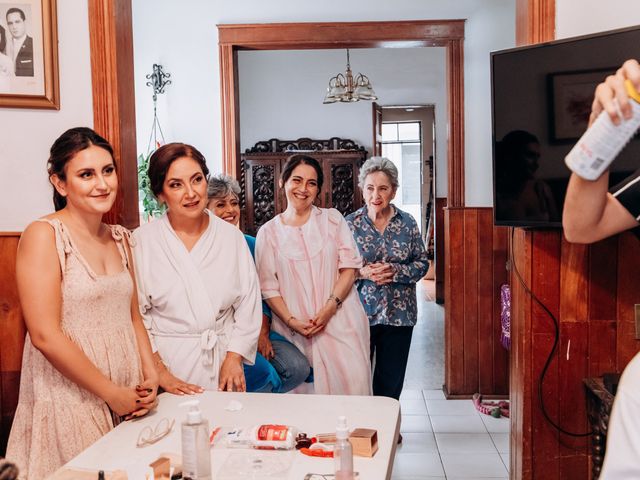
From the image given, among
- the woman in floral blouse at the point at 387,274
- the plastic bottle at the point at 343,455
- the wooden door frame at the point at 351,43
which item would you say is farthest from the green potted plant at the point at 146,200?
the plastic bottle at the point at 343,455

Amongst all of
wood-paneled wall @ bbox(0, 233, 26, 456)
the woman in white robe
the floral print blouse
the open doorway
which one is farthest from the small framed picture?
the open doorway

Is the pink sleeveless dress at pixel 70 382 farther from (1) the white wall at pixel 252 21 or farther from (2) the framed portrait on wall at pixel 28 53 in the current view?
(1) the white wall at pixel 252 21

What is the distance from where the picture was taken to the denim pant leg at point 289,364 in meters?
2.80

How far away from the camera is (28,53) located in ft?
7.14

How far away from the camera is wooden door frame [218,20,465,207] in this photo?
4598mm

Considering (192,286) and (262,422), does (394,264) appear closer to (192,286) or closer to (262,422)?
(192,286)

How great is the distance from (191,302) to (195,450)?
883 millimetres

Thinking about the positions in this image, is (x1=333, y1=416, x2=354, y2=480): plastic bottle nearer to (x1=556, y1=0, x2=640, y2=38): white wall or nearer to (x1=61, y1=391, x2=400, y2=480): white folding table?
(x1=61, y1=391, x2=400, y2=480): white folding table

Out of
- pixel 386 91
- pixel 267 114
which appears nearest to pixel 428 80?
pixel 386 91

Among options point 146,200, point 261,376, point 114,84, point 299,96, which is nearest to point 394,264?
point 261,376

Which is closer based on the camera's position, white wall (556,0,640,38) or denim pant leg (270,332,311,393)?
white wall (556,0,640,38)

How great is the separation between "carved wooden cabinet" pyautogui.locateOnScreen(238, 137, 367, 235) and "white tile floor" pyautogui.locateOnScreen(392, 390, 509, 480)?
130 inches

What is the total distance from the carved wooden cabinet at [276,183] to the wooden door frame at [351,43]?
2.47 m

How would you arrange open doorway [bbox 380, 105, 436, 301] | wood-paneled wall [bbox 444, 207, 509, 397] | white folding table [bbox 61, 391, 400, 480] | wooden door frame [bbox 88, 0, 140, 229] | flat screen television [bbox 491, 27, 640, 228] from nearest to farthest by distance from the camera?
white folding table [bbox 61, 391, 400, 480], flat screen television [bbox 491, 27, 640, 228], wooden door frame [bbox 88, 0, 140, 229], wood-paneled wall [bbox 444, 207, 509, 397], open doorway [bbox 380, 105, 436, 301]
